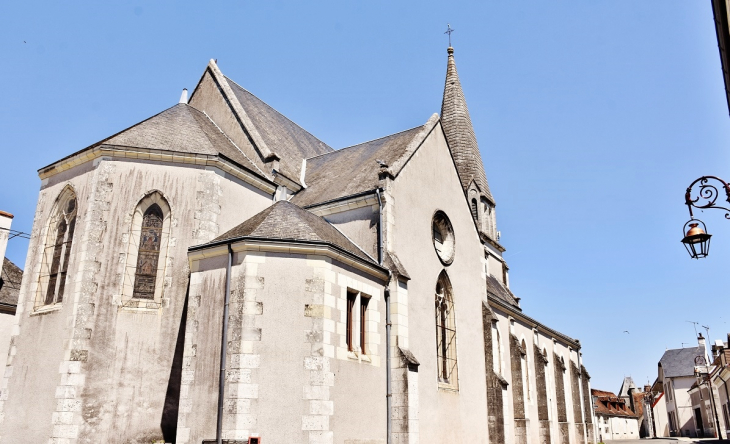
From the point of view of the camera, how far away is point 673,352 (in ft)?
236

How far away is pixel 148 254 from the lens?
14.8 meters

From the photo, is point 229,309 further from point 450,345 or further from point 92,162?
point 450,345

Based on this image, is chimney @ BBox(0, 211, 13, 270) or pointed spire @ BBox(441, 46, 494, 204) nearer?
chimney @ BBox(0, 211, 13, 270)

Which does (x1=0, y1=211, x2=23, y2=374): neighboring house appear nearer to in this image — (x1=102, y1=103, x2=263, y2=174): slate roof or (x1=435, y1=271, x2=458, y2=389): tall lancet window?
(x1=102, y1=103, x2=263, y2=174): slate roof

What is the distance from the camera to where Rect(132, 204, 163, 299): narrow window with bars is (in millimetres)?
14555

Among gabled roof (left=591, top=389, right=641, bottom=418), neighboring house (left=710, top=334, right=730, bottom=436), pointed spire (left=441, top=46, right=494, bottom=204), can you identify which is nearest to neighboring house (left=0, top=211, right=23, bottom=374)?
pointed spire (left=441, top=46, right=494, bottom=204)

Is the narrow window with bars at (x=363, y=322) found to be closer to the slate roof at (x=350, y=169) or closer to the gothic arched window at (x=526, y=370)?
the slate roof at (x=350, y=169)

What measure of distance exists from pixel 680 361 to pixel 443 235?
63434mm

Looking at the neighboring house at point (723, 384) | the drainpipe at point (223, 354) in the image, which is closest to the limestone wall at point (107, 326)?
the drainpipe at point (223, 354)

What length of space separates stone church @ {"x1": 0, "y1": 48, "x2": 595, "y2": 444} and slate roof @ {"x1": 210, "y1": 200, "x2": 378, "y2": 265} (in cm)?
8

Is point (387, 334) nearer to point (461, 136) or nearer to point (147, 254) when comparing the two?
point (147, 254)

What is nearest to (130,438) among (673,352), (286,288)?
(286,288)

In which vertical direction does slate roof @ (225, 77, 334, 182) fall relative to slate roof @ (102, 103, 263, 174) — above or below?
above

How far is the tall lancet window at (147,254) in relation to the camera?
14.4 m
